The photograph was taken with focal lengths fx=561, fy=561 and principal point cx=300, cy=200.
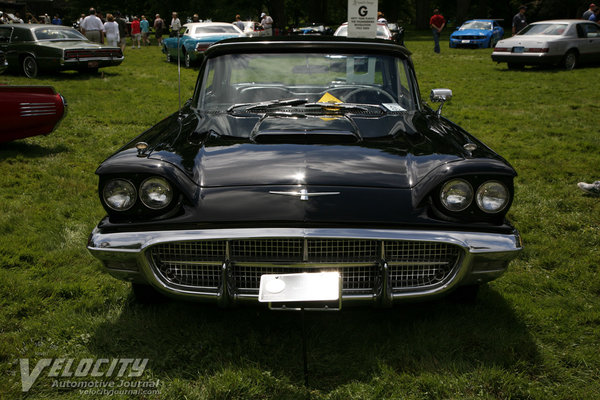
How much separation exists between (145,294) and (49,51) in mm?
12283

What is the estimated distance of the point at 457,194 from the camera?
9.03 feet

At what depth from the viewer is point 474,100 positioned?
11266 mm

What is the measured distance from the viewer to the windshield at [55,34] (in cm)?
1420

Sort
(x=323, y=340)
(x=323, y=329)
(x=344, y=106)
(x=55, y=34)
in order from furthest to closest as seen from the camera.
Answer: (x=55, y=34), (x=344, y=106), (x=323, y=329), (x=323, y=340)

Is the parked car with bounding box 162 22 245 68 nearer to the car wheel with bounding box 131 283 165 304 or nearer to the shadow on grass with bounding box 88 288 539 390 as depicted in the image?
the car wheel with bounding box 131 283 165 304

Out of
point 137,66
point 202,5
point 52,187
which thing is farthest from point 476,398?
point 202,5

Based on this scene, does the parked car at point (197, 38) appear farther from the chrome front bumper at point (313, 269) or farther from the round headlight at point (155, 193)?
the chrome front bumper at point (313, 269)

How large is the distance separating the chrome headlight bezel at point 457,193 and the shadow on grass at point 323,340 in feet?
2.32

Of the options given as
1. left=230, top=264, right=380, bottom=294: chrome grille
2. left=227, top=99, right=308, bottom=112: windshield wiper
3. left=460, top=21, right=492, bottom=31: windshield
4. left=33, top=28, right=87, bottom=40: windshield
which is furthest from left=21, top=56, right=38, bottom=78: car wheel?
left=460, top=21, right=492, bottom=31: windshield

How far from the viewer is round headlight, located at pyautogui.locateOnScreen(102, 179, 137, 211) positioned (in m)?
2.77

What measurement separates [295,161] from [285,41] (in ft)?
5.05

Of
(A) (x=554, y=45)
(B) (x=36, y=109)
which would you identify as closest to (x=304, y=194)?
(B) (x=36, y=109)

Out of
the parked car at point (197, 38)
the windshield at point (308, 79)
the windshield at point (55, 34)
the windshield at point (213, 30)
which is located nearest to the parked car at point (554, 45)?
the parked car at point (197, 38)

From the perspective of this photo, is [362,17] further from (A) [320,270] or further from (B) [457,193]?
(A) [320,270]
